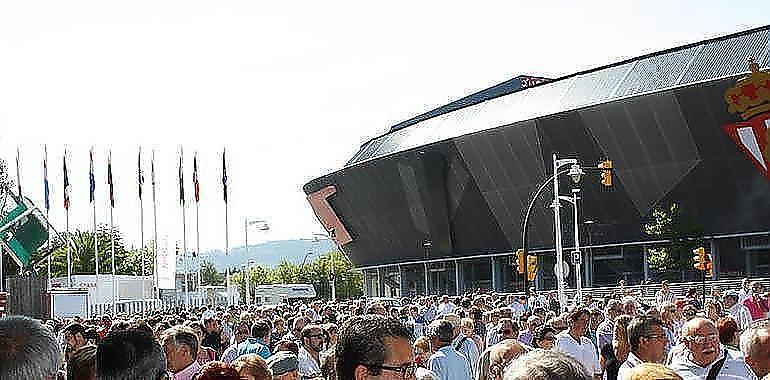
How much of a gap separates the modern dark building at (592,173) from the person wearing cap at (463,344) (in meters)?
31.3

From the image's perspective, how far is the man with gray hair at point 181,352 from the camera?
27.6 feet

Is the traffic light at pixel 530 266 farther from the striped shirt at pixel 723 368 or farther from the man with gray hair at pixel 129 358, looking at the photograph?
the man with gray hair at pixel 129 358

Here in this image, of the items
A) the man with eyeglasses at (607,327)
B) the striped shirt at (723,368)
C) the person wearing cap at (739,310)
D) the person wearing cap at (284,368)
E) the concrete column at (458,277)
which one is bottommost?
the concrete column at (458,277)

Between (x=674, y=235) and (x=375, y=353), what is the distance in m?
55.1

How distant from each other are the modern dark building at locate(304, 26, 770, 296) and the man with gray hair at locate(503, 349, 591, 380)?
39.2 metres

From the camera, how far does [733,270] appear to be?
59719mm

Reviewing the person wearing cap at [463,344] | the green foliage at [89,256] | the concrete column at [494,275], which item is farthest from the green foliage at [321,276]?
the person wearing cap at [463,344]

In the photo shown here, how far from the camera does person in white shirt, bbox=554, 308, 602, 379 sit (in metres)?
11.5

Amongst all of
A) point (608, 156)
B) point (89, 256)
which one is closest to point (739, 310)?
point (608, 156)

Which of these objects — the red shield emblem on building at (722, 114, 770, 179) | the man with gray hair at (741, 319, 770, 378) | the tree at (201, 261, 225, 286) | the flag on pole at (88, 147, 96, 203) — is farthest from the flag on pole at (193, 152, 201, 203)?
the tree at (201, 261, 225, 286)

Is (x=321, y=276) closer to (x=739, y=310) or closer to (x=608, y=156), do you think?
(x=608, y=156)

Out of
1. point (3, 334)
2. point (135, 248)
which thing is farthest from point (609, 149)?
point (135, 248)

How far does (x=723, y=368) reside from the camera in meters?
7.83

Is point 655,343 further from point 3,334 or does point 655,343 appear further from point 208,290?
point 208,290
